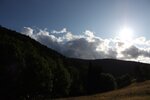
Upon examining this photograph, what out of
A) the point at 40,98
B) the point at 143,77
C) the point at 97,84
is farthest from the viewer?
the point at 143,77

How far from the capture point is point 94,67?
13862 cm

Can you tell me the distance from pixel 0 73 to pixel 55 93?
1311 inches

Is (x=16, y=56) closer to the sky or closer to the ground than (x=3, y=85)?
closer to the sky

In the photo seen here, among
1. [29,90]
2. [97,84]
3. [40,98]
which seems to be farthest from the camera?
[97,84]

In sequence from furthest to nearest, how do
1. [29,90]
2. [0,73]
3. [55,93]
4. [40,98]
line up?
1. [55,93]
2. [40,98]
3. [29,90]
4. [0,73]

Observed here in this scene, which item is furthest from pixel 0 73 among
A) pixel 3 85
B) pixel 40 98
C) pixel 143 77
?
pixel 143 77

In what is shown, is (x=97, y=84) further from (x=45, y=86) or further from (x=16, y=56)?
(x=16, y=56)

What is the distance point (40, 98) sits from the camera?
273 ft

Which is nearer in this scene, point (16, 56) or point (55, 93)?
point (16, 56)

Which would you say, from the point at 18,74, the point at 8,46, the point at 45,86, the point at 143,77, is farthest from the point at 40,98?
the point at 143,77

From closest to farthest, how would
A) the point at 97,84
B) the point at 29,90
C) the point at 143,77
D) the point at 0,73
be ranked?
the point at 0,73
the point at 29,90
the point at 97,84
the point at 143,77

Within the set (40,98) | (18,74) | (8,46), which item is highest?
(8,46)

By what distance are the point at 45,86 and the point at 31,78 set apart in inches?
161

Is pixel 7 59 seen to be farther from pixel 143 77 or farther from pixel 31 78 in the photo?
pixel 143 77
